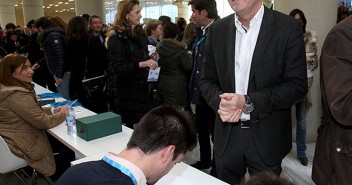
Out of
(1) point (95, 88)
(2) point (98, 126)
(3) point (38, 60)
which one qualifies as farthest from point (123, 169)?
(3) point (38, 60)

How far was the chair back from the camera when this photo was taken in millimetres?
2541

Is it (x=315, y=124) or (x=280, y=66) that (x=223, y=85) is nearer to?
(x=280, y=66)

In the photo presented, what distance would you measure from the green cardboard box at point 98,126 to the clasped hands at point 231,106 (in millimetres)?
1105

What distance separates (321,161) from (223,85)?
24.1 inches

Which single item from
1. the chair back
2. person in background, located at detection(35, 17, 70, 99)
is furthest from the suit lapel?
person in background, located at detection(35, 17, 70, 99)

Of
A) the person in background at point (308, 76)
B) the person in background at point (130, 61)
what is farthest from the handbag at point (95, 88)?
the person in background at point (308, 76)

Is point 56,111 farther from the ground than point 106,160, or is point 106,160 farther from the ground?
point 106,160

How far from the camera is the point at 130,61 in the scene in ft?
10.2

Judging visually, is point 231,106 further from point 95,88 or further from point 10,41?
point 10,41

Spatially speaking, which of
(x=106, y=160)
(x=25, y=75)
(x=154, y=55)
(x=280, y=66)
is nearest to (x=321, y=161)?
(x=280, y=66)

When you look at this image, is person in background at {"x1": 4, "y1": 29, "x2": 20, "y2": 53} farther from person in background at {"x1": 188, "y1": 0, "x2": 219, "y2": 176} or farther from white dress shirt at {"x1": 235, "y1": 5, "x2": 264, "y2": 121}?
white dress shirt at {"x1": 235, "y1": 5, "x2": 264, "y2": 121}

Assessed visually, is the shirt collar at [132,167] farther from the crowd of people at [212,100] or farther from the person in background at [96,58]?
the person in background at [96,58]

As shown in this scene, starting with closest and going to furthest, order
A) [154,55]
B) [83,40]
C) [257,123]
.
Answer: [257,123] < [154,55] < [83,40]

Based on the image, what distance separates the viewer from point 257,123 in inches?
65.8
